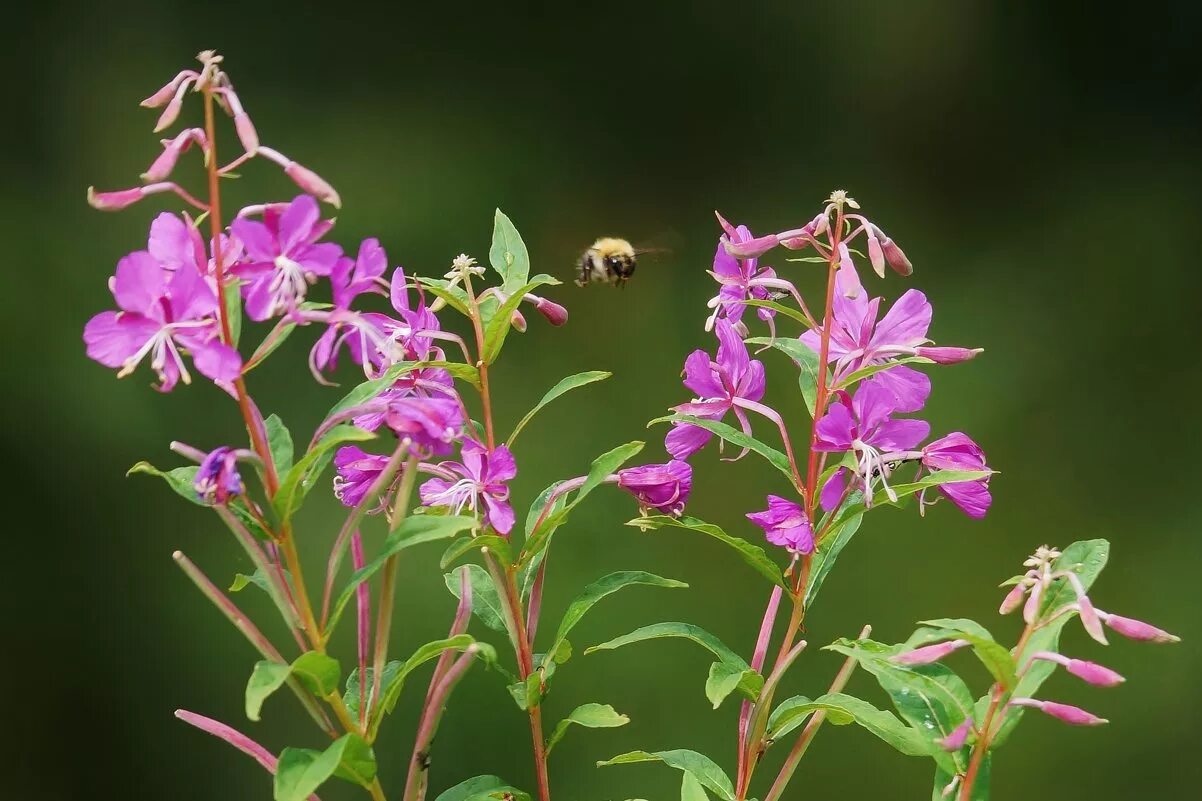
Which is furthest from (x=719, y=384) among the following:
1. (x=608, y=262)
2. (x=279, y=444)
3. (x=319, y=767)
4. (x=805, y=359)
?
(x=608, y=262)

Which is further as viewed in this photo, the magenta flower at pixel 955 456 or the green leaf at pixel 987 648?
the magenta flower at pixel 955 456

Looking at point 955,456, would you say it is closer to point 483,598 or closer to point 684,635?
point 684,635

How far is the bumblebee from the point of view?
7.52 ft

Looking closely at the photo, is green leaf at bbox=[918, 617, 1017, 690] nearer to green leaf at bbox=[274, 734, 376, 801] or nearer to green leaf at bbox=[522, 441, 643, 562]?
green leaf at bbox=[522, 441, 643, 562]

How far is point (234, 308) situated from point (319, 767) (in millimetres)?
359

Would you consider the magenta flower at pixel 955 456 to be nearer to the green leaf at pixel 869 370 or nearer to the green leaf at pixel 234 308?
the green leaf at pixel 869 370

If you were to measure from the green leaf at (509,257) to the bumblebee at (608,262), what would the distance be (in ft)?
3.44

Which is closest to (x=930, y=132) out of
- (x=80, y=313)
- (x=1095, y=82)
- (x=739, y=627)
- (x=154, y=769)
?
(x=1095, y=82)


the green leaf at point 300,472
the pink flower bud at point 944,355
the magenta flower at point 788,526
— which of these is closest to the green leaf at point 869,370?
the pink flower bud at point 944,355

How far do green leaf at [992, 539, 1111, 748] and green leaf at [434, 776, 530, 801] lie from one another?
1.33 ft

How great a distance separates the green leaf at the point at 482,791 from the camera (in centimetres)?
110

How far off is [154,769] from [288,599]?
320 cm

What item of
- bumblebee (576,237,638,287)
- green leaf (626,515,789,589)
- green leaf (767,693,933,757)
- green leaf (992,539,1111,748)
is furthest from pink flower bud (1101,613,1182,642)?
bumblebee (576,237,638,287)

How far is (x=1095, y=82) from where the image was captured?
470 centimetres
